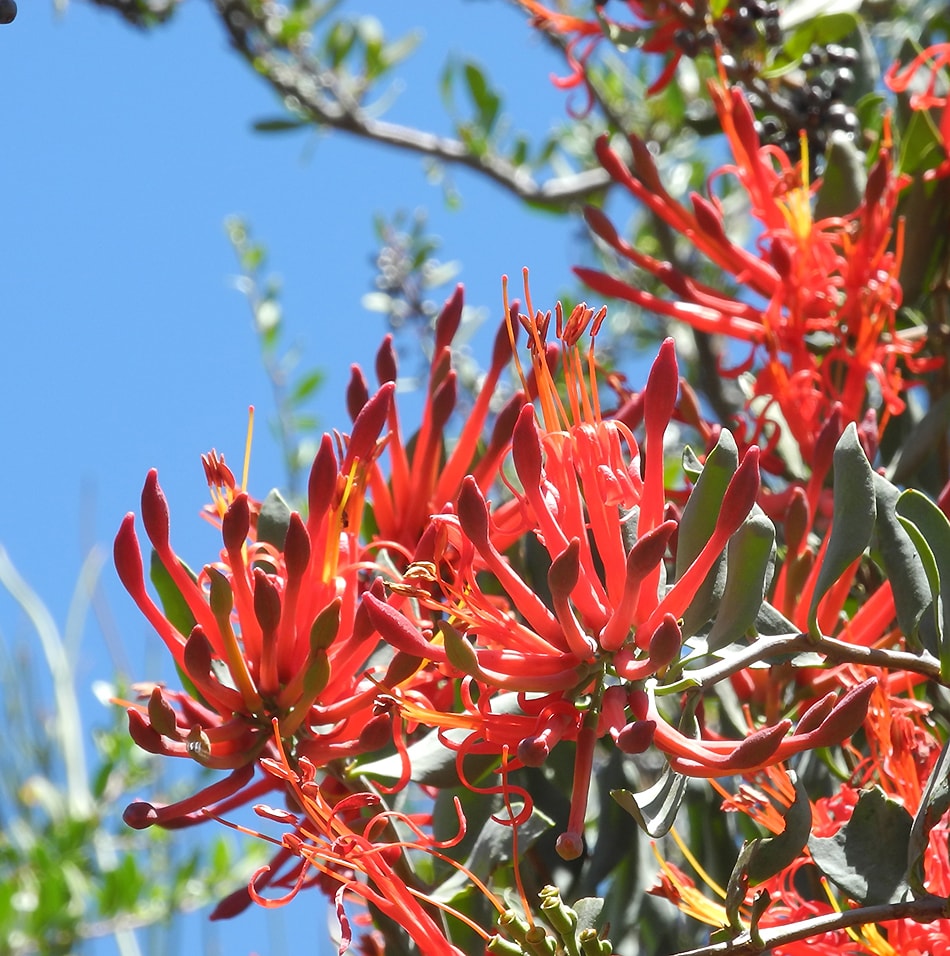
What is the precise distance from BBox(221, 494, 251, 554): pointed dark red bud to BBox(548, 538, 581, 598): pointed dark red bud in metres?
0.23

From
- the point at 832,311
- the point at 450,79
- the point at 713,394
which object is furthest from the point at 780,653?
the point at 450,79

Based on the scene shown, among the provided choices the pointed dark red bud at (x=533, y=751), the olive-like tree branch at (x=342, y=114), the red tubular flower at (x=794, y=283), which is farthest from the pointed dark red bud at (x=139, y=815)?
the olive-like tree branch at (x=342, y=114)

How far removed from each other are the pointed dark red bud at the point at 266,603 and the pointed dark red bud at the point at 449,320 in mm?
378

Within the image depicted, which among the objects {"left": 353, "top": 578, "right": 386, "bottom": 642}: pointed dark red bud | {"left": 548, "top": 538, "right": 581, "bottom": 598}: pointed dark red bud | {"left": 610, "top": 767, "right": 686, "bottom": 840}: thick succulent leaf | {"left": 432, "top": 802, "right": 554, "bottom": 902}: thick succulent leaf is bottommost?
{"left": 432, "top": 802, "right": 554, "bottom": 902}: thick succulent leaf

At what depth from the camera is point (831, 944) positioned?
38.4 inches

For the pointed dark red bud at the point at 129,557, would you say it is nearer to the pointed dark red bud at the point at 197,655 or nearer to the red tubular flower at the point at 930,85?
the pointed dark red bud at the point at 197,655

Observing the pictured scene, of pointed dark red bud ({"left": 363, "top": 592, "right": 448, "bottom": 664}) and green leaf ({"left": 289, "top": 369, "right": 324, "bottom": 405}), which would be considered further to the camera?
green leaf ({"left": 289, "top": 369, "right": 324, "bottom": 405})

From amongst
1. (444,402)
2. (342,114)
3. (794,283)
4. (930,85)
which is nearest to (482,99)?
(342,114)

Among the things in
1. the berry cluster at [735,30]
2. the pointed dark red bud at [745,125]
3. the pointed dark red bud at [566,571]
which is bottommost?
the pointed dark red bud at [566,571]

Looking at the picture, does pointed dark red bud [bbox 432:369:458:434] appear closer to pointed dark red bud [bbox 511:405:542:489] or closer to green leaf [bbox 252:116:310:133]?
pointed dark red bud [bbox 511:405:542:489]

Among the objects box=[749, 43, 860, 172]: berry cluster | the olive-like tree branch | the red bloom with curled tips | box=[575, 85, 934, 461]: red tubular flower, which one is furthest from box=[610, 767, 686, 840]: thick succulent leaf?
the olive-like tree branch

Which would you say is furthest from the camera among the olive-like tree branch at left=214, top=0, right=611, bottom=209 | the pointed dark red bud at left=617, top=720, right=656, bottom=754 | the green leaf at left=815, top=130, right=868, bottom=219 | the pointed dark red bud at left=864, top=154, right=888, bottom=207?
the olive-like tree branch at left=214, top=0, right=611, bottom=209

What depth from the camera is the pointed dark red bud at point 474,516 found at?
0.79m

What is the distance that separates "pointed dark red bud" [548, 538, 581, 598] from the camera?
2.47 ft
